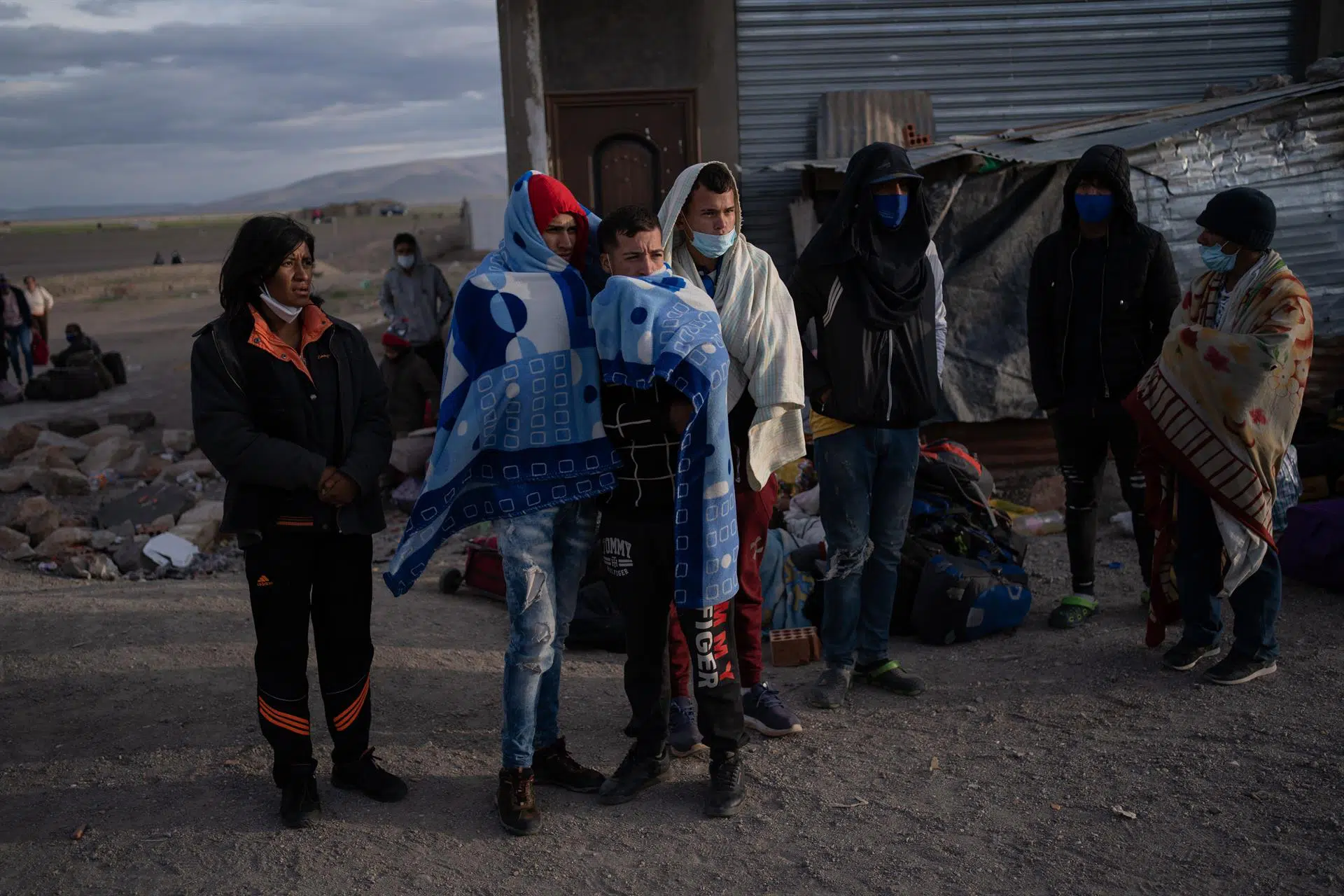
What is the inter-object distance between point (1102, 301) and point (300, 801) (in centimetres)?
379

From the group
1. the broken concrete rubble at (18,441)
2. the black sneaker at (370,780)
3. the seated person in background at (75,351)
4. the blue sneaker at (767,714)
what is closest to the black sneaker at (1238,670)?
the blue sneaker at (767,714)

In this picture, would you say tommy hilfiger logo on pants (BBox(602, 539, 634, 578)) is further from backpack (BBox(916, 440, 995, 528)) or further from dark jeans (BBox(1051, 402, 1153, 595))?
backpack (BBox(916, 440, 995, 528))

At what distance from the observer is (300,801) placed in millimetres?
3633

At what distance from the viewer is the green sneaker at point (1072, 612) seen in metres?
5.34

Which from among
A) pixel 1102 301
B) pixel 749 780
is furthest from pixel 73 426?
pixel 1102 301

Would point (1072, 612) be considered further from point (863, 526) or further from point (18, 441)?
point (18, 441)

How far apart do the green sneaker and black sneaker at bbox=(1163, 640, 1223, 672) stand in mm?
672

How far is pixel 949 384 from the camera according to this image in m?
7.74

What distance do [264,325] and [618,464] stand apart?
3.85 ft

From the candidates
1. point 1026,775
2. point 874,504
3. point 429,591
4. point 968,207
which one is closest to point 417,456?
point 429,591

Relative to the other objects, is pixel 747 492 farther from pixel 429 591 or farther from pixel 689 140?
pixel 689 140

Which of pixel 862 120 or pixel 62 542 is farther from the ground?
Answer: pixel 862 120

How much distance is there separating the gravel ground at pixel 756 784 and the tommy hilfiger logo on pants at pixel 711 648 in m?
0.46

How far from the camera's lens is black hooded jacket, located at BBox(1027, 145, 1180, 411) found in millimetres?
4965
